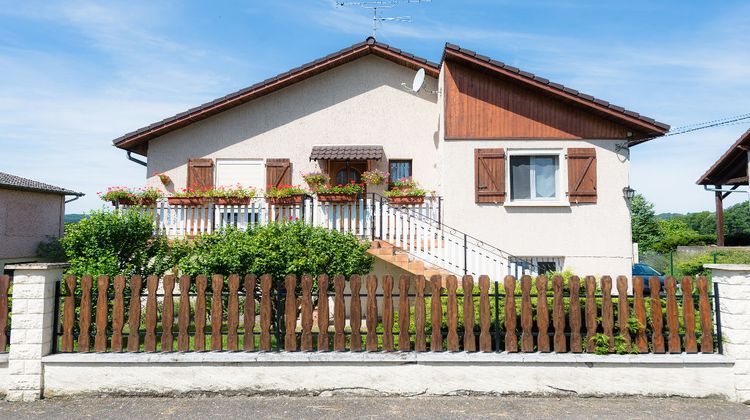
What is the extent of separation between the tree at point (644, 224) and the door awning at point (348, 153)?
36658mm

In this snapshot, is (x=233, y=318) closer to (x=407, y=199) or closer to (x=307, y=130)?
(x=407, y=199)

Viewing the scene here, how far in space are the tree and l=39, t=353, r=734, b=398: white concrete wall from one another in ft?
131

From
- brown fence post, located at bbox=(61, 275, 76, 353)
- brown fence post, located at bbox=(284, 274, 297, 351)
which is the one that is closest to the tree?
brown fence post, located at bbox=(284, 274, 297, 351)

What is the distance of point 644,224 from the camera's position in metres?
41.4

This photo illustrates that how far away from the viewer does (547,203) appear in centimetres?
1057

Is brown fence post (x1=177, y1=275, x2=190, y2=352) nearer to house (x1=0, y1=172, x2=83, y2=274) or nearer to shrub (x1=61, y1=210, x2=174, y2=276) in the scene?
shrub (x1=61, y1=210, x2=174, y2=276)

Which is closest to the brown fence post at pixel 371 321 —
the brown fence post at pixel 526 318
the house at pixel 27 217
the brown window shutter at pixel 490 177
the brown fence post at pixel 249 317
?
the brown fence post at pixel 249 317

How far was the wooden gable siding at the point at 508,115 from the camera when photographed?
1069cm

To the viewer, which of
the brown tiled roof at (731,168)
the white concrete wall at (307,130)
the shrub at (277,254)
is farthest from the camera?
the brown tiled roof at (731,168)

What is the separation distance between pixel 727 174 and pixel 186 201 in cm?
2263

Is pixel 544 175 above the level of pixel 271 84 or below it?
below

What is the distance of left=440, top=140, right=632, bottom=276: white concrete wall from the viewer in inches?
413

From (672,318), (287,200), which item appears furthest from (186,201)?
(672,318)

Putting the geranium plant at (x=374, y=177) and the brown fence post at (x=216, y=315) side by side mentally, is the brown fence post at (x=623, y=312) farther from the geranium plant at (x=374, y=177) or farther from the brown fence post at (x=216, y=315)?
the geranium plant at (x=374, y=177)
